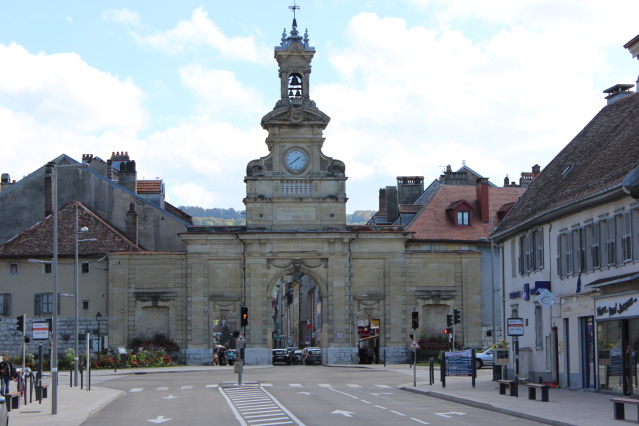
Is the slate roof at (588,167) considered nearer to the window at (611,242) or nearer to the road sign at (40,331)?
the window at (611,242)

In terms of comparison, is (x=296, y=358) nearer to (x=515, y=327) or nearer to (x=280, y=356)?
(x=280, y=356)

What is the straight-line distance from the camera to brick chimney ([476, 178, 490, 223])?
254 ft

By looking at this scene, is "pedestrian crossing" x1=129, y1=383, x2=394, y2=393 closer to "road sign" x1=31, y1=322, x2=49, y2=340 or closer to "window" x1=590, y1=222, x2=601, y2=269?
"road sign" x1=31, y1=322, x2=49, y2=340

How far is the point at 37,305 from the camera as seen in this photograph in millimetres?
69188

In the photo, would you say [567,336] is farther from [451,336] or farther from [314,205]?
[314,205]

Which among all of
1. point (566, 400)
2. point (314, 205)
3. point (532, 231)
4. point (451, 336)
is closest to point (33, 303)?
point (314, 205)

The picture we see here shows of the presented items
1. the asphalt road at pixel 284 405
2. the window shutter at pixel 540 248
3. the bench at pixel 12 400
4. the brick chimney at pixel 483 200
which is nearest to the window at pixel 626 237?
the asphalt road at pixel 284 405

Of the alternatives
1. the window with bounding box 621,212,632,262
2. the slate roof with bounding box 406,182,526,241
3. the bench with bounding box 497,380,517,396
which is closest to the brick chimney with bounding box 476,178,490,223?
the slate roof with bounding box 406,182,526,241

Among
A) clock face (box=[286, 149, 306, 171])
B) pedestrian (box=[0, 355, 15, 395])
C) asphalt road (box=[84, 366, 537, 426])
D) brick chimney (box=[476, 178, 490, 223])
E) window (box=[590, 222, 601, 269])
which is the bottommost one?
asphalt road (box=[84, 366, 537, 426])

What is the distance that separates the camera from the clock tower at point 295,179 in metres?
69.9

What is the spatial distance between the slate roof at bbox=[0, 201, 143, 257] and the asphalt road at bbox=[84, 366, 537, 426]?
2325cm

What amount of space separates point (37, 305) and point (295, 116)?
22180mm

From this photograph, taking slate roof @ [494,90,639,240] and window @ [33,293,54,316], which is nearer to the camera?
slate roof @ [494,90,639,240]

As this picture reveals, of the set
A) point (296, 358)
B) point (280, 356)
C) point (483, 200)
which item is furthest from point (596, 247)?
point (296, 358)
